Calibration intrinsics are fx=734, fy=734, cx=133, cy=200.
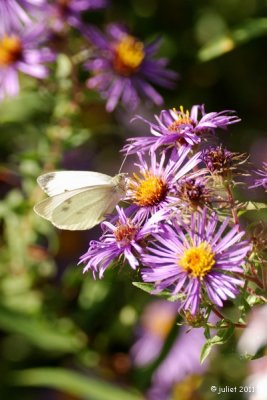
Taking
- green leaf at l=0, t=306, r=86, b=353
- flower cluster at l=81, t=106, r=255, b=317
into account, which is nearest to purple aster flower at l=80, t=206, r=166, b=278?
flower cluster at l=81, t=106, r=255, b=317

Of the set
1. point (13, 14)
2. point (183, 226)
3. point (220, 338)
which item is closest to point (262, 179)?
point (183, 226)

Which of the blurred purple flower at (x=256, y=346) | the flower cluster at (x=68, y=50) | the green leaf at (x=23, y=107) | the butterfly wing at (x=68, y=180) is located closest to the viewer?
the blurred purple flower at (x=256, y=346)

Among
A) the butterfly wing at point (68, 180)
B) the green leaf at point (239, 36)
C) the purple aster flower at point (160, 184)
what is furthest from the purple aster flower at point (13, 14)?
the purple aster flower at point (160, 184)

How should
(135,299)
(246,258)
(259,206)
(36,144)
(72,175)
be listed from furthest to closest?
(36,144) → (135,299) → (72,175) → (259,206) → (246,258)

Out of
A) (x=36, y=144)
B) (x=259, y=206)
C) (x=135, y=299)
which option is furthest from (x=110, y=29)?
(x=259, y=206)

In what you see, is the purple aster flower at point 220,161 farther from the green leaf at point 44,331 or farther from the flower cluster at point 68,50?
the green leaf at point 44,331

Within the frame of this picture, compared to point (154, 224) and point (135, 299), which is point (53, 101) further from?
point (154, 224)
